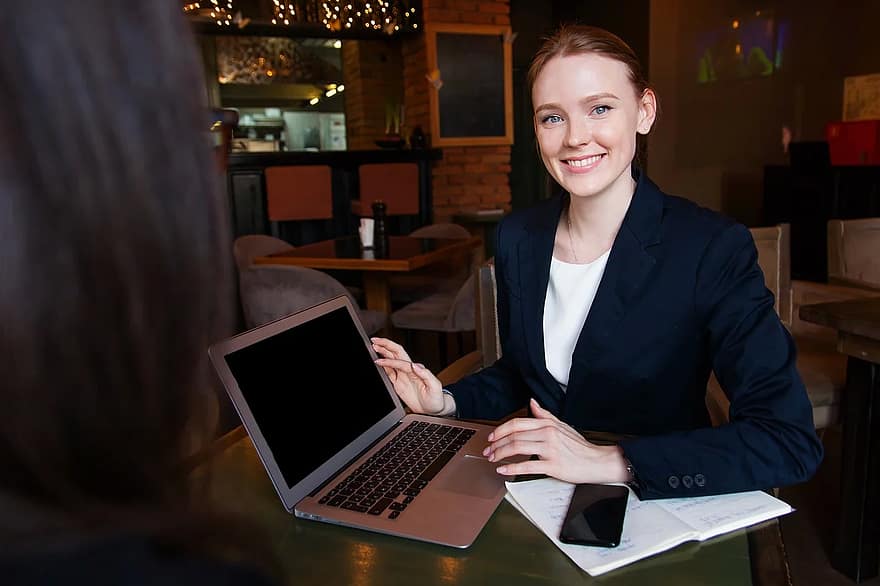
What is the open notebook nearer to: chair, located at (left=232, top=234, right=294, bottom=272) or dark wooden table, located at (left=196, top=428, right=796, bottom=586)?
dark wooden table, located at (left=196, top=428, right=796, bottom=586)

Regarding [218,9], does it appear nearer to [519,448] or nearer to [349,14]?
[349,14]

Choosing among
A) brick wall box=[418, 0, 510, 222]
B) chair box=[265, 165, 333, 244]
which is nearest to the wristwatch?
chair box=[265, 165, 333, 244]

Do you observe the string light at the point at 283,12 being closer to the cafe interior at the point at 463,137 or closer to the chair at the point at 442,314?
the cafe interior at the point at 463,137

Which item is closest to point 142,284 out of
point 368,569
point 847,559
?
point 368,569

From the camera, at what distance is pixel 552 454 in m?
0.94

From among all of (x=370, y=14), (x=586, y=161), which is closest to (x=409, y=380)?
(x=586, y=161)

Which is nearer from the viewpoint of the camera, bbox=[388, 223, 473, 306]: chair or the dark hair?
the dark hair

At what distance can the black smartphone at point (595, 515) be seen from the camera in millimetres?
791

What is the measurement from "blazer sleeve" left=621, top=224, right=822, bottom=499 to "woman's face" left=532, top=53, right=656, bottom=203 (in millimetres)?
246

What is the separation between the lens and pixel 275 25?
252 inches

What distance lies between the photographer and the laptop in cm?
88

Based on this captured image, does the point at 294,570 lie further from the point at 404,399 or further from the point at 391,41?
the point at 391,41

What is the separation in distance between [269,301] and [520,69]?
5.56m

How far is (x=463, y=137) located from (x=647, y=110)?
4978 mm
